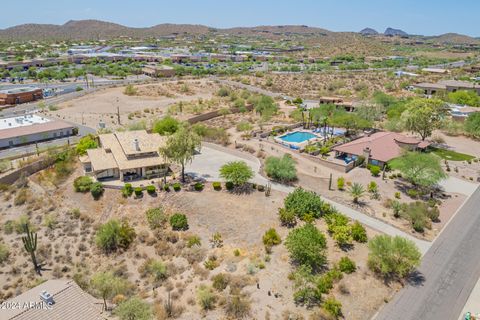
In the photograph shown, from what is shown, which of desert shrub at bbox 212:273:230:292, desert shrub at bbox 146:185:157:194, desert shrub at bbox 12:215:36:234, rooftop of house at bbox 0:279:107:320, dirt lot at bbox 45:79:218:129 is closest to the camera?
rooftop of house at bbox 0:279:107:320

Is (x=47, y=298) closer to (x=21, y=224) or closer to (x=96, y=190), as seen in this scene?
(x=21, y=224)

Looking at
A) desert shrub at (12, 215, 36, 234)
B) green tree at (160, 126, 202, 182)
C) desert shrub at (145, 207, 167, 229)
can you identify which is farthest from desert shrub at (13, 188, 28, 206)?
green tree at (160, 126, 202, 182)

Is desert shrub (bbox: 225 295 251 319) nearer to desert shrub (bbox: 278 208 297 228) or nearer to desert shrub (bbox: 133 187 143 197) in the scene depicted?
desert shrub (bbox: 278 208 297 228)

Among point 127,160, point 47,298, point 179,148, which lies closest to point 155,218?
point 179,148

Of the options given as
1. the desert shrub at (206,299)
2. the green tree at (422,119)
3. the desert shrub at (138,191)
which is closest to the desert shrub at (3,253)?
the desert shrub at (138,191)

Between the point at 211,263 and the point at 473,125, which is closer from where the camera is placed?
the point at 211,263

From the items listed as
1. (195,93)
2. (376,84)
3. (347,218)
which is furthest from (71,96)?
(376,84)

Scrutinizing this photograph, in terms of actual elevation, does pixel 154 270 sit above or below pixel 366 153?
below
